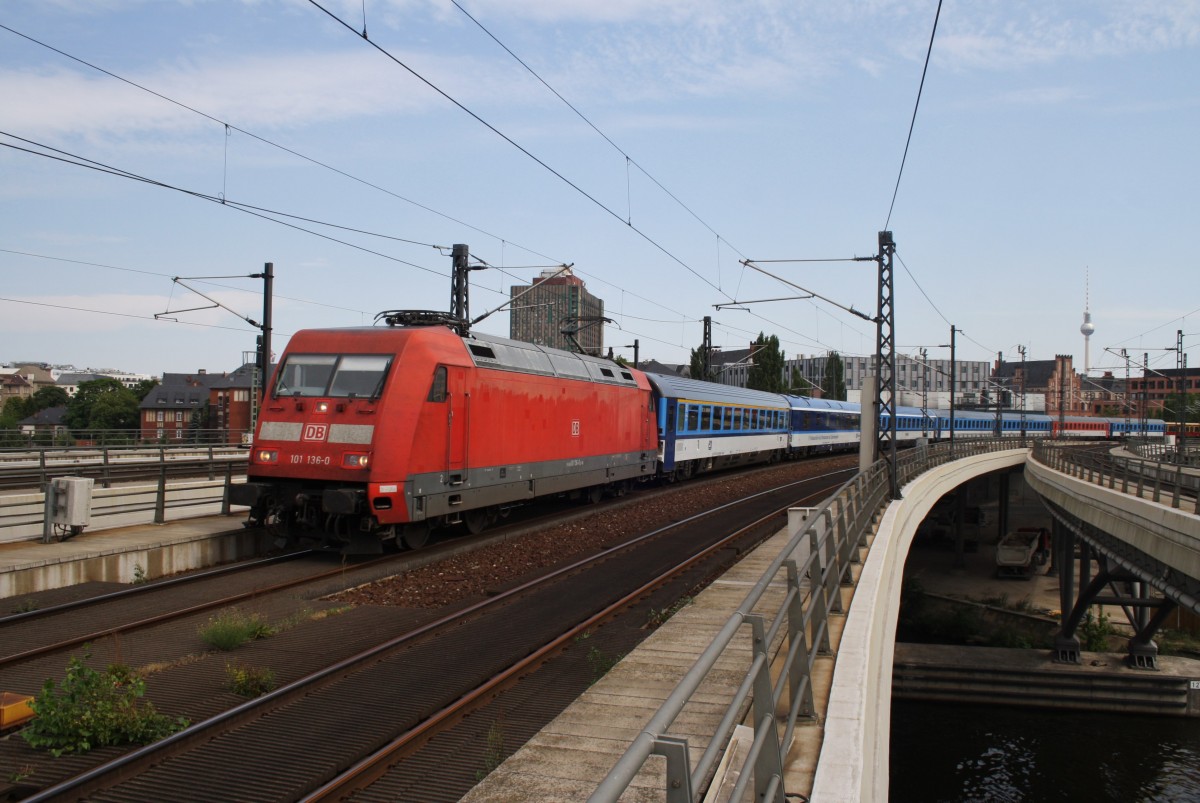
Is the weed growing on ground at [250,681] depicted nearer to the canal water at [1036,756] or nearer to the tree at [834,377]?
the canal water at [1036,756]

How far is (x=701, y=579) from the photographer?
1341cm

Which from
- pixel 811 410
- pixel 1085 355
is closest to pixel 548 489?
pixel 811 410

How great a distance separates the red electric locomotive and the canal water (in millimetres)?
15688

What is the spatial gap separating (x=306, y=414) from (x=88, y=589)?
392cm

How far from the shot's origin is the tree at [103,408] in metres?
77.0

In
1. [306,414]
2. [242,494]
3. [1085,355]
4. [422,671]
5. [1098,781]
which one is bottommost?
[1098,781]

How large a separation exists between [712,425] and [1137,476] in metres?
14.9

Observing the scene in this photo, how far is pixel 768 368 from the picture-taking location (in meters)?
76.0

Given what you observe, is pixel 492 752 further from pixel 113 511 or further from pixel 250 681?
pixel 113 511

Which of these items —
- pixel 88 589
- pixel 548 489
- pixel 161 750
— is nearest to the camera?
pixel 161 750

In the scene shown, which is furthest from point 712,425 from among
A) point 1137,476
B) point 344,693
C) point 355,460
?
point 344,693

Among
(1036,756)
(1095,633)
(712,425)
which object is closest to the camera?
(1036,756)

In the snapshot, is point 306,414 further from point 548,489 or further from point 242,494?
point 548,489

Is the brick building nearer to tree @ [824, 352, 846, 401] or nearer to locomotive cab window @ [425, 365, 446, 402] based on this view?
tree @ [824, 352, 846, 401]
